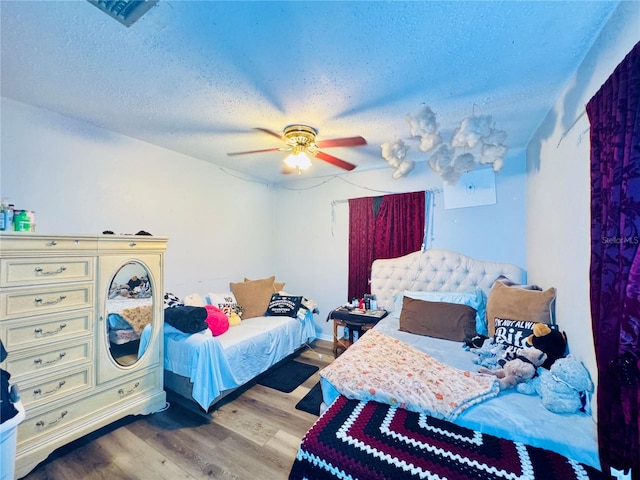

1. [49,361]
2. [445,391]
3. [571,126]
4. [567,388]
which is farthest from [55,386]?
[571,126]

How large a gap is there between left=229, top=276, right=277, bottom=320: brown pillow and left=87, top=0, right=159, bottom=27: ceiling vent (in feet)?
9.00

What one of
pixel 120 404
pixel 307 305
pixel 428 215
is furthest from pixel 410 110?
pixel 120 404

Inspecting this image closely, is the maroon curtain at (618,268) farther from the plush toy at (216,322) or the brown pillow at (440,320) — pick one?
the plush toy at (216,322)

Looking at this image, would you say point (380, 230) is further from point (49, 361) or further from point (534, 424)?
point (49, 361)

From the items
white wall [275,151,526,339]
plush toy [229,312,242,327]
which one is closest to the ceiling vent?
plush toy [229,312,242,327]

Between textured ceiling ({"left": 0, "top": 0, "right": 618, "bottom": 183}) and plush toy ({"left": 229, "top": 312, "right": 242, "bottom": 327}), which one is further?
plush toy ({"left": 229, "top": 312, "right": 242, "bottom": 327})

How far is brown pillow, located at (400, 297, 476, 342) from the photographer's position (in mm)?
2396

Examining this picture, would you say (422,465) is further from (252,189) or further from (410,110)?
(252,189)

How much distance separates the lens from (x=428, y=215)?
3275 mm

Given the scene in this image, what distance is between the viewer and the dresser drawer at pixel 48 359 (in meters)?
1.59

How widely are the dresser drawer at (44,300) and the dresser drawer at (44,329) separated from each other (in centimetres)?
4

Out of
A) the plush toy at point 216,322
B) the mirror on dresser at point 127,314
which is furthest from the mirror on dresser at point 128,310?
the plush toy at point 216,322

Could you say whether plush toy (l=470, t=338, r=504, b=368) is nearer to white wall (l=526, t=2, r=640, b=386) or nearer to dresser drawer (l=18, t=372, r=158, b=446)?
white wall (l=526, t=2, r=640, b=386)

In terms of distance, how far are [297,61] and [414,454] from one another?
200 centimetres
